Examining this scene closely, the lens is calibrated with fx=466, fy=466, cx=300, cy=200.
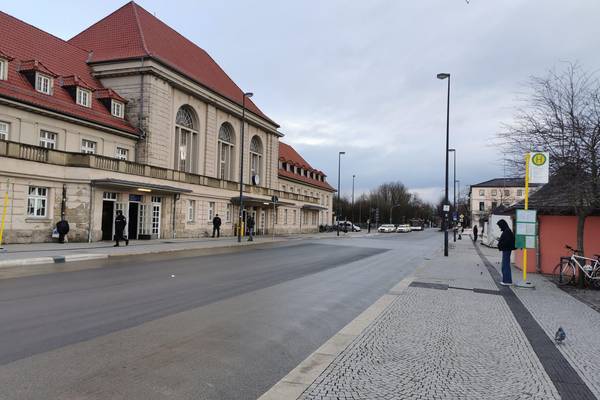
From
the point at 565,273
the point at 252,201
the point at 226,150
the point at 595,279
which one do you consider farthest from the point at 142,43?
the point at 595,279

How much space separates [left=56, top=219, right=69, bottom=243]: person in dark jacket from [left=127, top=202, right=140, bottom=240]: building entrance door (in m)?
6.31

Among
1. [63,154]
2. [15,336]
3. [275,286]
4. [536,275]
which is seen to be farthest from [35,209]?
[536,275]

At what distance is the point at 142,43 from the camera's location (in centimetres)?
3603

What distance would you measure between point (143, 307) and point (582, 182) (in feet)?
36.8

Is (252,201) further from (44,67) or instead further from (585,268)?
(585,268)

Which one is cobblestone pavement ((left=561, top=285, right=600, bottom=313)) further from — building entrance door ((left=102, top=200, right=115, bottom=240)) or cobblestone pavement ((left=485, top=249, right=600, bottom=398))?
building entrance door ((left=102, top=200, right=115, bottom=240))

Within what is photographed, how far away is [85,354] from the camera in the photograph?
532 centimetres

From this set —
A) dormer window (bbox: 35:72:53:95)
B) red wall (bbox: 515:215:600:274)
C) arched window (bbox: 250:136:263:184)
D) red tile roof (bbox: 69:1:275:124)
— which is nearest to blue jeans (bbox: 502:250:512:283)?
red wall (bbox: 515:215:600:274)

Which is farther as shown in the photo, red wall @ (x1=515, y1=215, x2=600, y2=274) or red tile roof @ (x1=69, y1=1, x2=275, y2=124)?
red tile roof @ (x1=69, y1=1, x2=275, y2=124)

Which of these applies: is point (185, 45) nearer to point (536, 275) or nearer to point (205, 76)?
point (205, 76)

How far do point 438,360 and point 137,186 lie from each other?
25257mm

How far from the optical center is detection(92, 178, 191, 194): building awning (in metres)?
25.8

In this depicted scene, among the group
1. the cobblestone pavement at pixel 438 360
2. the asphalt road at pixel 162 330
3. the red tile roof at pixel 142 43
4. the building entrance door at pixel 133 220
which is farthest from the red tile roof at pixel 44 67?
the cobblestone pavement at pixel 438 360

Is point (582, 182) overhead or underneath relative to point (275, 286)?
overhead
